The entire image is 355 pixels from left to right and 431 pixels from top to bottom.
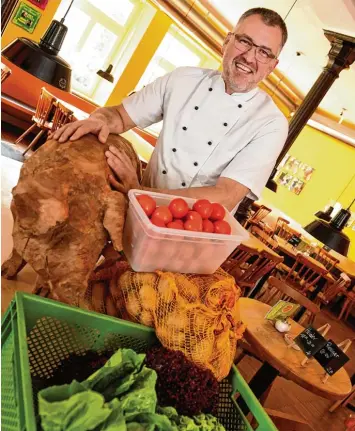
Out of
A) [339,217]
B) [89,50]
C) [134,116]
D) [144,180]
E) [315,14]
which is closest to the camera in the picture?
[134,116]

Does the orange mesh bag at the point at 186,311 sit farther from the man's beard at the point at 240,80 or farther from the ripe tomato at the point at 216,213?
the man's beard at the point at 240,80

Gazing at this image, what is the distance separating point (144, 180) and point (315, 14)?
208 inches

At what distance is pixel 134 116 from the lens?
192 centimetres

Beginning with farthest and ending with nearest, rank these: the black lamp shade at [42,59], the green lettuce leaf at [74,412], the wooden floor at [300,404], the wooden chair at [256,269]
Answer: the wooden chair at [256,269], the wooden floor at [300,404], the black lamp shade at [42,59], the green lettuce leaf at [74,412]

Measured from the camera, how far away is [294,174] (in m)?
12.6

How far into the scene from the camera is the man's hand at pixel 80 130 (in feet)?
Answer: 4.48

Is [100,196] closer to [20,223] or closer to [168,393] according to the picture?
[20,223]

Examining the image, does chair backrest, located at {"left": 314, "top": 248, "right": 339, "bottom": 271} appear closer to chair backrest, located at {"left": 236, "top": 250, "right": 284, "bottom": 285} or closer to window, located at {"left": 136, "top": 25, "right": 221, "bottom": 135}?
chair backrest, located at {"left": 236, "top": 250, "right": 284, "bottom": 285}

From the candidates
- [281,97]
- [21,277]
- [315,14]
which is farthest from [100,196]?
[281,97]

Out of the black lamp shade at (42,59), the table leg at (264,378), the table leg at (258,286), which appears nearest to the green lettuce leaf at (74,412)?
the table leg at (264,378)

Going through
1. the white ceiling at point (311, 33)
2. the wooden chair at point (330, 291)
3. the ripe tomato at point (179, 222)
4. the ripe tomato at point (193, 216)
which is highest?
the white ceiling at point (311, 33)

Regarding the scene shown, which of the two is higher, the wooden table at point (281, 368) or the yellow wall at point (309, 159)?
the yellow wall at point (309, 159)

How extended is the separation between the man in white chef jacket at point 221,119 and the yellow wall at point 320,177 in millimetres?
9895

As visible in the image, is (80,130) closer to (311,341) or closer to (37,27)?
(311,341)
